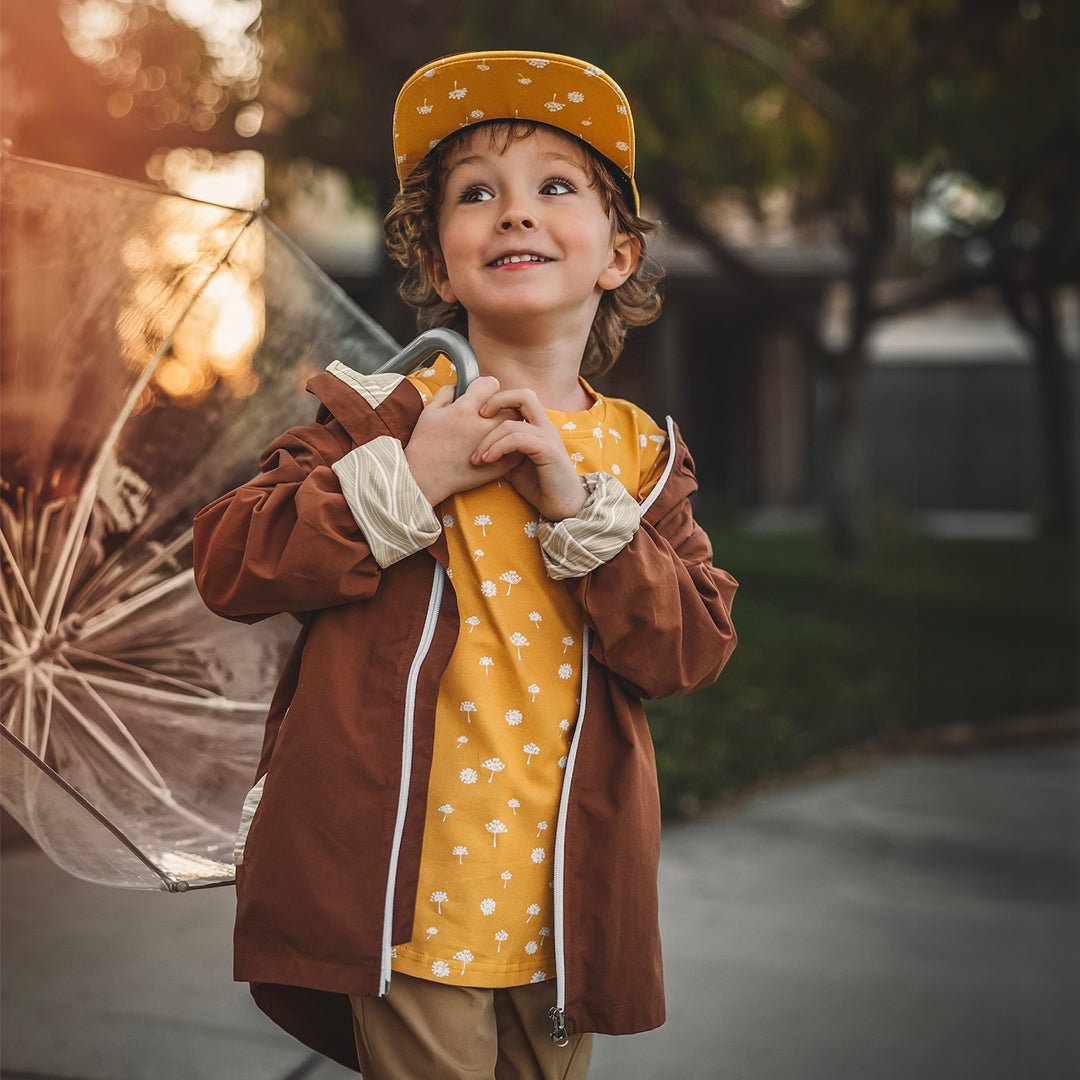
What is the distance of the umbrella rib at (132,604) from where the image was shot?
2.31 metres

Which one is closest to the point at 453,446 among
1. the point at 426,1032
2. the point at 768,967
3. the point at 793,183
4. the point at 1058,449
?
the point at 426,1032

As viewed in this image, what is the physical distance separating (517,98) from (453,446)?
0.52m

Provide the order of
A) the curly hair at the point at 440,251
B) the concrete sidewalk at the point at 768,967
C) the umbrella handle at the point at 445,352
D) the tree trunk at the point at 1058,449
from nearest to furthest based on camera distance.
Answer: the umbrella handle at the point at 445,352 < the curly hair at the point at 440,251 < the concrete sidewalk at the point at 768,967 < the tree trunk at the point at 1058,449

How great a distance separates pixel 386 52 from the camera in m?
5.96

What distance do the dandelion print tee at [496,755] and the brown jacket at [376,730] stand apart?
3cm

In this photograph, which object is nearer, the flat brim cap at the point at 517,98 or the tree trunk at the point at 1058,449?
the flat brim cap at the point at 517,98

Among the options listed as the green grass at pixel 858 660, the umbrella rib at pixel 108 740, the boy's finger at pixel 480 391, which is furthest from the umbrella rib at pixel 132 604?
the green grass at pixel 858 660

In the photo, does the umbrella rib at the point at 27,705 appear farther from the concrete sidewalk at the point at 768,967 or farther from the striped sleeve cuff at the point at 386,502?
the concrete sidewalk at the point at 768,967

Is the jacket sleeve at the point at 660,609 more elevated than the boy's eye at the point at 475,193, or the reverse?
the boy's eye at the point at 475,193

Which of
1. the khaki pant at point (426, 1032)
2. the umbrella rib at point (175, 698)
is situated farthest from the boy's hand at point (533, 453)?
the umbrella rib at point (175, 698)

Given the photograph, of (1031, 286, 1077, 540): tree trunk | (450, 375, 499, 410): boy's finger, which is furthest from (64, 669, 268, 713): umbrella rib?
(1031, 286, 1077, 540): tree trunk

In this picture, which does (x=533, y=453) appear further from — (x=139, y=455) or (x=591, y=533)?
(x=139, y=455)

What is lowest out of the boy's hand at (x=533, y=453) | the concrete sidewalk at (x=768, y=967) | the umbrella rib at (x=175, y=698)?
the concrete sidewalk at (x=768, y=967)


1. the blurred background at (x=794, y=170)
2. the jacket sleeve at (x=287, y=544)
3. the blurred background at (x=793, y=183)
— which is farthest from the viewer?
the blurred background at (x=794, y=170)
